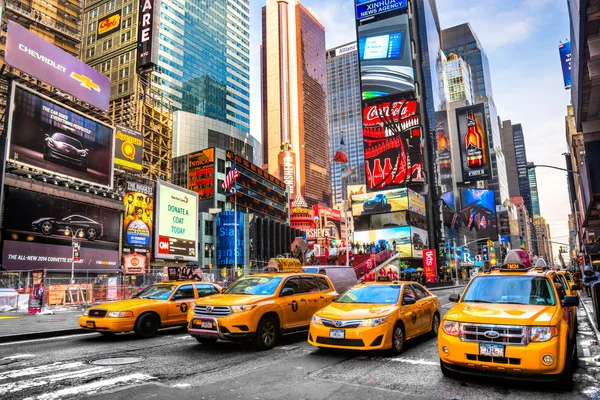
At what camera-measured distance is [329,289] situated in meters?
12.1

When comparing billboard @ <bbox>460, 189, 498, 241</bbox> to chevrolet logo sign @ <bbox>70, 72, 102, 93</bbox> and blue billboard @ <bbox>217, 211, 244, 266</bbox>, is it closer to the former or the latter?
blue billboard @ <bbox>217, 211, 244, 266</bbox>

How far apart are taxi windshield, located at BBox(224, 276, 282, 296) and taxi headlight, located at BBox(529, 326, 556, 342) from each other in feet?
18.7

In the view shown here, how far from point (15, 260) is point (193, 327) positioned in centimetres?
3120

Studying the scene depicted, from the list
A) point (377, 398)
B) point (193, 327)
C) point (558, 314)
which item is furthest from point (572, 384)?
point (193, 327)

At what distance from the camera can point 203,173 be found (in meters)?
81.3

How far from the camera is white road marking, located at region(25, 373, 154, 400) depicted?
5.84m

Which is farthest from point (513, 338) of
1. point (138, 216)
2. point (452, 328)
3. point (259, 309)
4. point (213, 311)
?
point (138, 216)

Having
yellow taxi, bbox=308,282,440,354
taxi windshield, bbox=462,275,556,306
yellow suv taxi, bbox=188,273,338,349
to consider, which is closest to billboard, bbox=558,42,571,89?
yellow taxi, bbox=308,282,440,354

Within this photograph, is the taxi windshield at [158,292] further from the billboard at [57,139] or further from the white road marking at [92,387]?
the billboard at [57,139]

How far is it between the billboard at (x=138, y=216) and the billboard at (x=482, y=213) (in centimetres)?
9879

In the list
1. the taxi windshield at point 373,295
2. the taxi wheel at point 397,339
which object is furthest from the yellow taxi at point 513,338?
the taxi windshield at point 373,295

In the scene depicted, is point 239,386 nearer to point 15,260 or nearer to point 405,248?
point 15,260

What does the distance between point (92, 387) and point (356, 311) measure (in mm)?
4821

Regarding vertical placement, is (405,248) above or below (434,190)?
below
